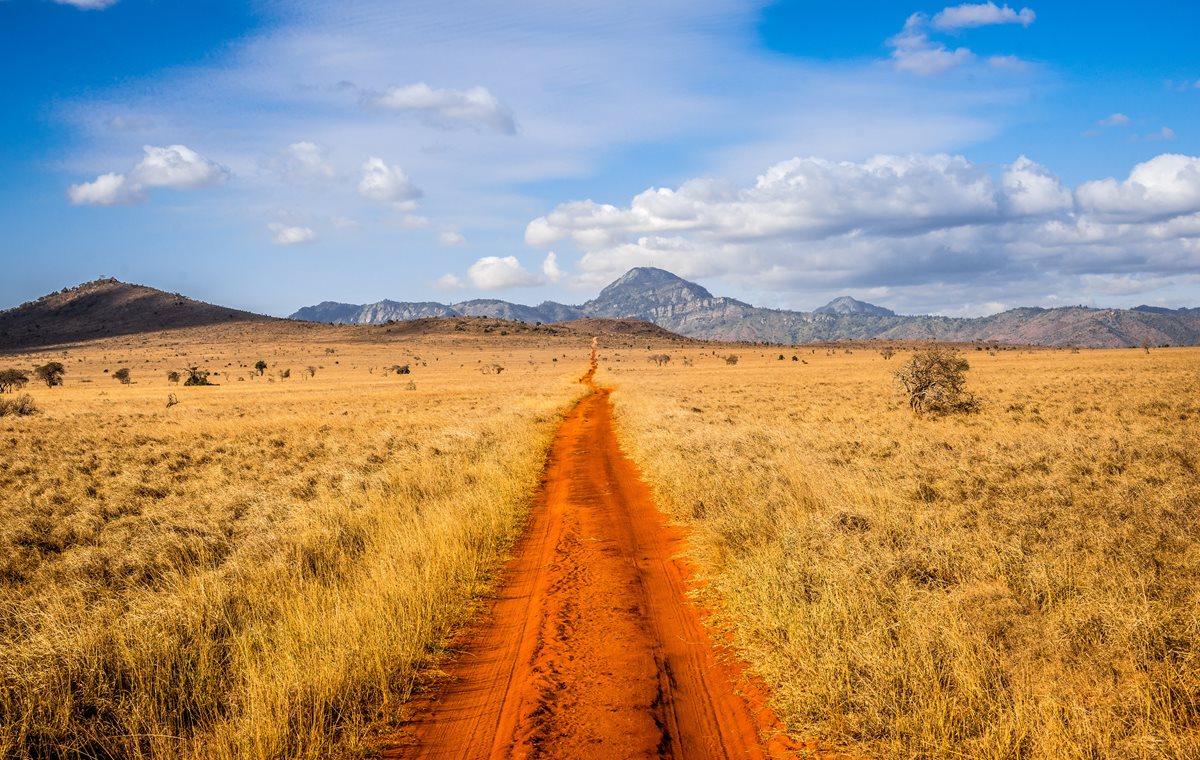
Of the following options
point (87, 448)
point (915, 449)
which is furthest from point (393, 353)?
point (915, 449)

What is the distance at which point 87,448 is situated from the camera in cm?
2139

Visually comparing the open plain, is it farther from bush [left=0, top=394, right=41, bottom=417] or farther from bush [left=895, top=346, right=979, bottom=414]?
bush [left=0, top=394, right=41, bottom=417]

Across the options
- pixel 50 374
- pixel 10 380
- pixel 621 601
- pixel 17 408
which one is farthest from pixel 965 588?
pixel 50 374

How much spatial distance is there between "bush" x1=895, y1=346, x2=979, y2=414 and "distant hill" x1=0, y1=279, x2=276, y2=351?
16971cm

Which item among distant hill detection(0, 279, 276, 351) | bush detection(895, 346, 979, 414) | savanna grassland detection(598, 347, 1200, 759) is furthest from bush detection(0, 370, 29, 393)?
distant hill detection(0, 279, 276, 351)

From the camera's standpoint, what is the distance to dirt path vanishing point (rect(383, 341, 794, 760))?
4992mm

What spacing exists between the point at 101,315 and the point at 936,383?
19791cm

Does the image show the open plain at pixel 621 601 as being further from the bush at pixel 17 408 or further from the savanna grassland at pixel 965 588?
the bush at pixel 17 408

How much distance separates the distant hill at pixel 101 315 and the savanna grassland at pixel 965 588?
17706 centimetres

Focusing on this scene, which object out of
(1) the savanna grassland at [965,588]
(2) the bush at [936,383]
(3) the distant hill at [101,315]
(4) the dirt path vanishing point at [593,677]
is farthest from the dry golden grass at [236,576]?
(3) the distant hill at [101,315]

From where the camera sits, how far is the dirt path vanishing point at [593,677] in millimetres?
4992

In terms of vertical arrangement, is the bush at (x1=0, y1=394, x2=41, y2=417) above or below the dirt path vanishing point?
above

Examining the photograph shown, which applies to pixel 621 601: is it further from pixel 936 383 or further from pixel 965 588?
pixel 936 383

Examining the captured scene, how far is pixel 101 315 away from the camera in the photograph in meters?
161
